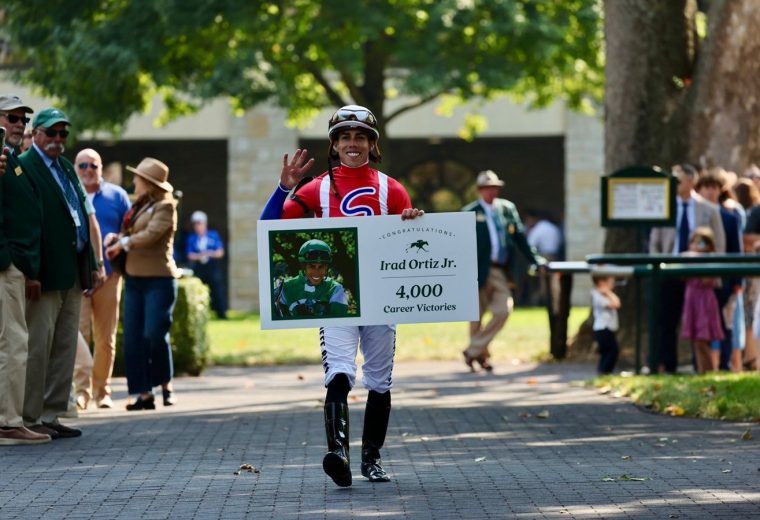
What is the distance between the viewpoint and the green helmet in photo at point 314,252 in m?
8.95

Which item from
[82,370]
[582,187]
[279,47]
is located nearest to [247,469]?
[82,370]

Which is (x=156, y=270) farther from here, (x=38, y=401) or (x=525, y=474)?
(x=525, y=474)

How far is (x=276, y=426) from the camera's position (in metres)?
12.2

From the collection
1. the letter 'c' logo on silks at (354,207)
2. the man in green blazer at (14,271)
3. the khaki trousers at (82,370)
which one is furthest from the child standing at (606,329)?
the letter 'c' logo on silks at (354,207)

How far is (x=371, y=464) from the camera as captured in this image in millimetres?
9164

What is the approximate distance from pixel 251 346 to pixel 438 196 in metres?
18.3

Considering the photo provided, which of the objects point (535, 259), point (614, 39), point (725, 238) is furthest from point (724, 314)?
point (614, 39)

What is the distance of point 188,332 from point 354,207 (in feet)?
27.4

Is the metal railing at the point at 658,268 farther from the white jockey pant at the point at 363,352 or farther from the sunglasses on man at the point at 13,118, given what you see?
the white jockey pant at the point at 363,352

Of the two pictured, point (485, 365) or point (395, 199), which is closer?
point (395, 199)

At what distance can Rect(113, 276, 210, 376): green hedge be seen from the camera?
1714 cm

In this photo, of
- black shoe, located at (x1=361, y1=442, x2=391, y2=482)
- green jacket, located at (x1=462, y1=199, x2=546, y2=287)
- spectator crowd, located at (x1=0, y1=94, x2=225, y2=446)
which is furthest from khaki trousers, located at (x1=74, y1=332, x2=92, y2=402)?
green jacket, located at (x1=462, y1=199, x2=546, y2=287)

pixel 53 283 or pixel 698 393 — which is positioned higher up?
pixel 53 283

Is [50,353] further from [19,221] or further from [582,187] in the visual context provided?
[582,187]
